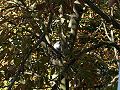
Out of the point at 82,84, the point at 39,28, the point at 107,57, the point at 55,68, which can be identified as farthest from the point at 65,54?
the point at 107,57

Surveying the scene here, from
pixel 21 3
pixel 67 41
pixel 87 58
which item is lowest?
pixel 87 58

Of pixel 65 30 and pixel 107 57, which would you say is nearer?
pixel 65 30

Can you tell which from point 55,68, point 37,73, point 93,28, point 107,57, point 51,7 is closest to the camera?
point 51,7

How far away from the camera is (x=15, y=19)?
1.85 metres

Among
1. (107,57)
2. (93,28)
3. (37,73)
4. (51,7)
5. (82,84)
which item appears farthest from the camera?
(93,28)

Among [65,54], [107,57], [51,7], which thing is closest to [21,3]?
[51,7]

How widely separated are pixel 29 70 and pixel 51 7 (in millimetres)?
436

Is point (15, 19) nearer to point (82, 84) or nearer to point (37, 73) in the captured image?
point (37, 73)

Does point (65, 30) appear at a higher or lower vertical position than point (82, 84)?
higher

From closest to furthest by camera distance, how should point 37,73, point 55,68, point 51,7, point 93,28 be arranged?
1. point 51,7
2. point 55,68
3. point 37,73
4. point 93,28

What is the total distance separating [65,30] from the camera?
2.05 metres

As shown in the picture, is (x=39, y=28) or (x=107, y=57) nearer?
(x=39, y=28)

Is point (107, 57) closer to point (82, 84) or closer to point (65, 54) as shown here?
point (82, 84)

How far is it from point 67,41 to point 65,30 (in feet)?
0.25
